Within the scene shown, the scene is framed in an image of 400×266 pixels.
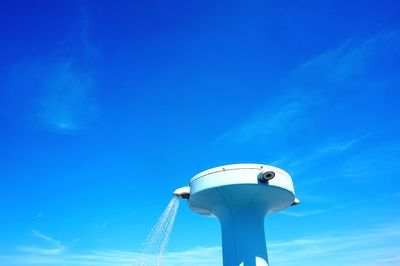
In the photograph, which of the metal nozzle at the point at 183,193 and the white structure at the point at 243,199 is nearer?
the white structure at the point at 243,199

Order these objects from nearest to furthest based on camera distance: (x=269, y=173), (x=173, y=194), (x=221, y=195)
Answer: (x=269, y=173) < (x=221, y=195) < (x=173, y=194)

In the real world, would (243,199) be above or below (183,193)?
below

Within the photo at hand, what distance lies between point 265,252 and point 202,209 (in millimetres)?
4271

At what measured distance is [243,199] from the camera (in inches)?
597

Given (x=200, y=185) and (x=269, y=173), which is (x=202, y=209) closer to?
(x=200, y=185)

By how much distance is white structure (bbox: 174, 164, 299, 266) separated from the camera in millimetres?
14547

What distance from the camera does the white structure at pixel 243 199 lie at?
1455cm

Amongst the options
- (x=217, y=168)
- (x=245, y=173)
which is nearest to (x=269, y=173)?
(x=245, y=173)

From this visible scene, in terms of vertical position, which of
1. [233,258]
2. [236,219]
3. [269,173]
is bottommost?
[233,258]

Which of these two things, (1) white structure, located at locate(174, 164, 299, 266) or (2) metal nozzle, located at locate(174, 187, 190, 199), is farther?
(2) metal nozzle, located at locate(174, 187, 190, 199)

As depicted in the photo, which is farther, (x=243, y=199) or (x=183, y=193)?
(x=183, y=193)

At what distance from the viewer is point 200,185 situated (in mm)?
15500

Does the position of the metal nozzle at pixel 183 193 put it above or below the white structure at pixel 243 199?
above

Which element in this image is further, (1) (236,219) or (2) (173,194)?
(2) (173,194)
